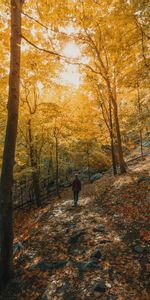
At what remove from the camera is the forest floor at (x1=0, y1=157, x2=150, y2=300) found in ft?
15.4

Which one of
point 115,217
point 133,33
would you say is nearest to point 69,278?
point 115,217

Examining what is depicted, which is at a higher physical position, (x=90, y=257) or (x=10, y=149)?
(x=10, y=149)

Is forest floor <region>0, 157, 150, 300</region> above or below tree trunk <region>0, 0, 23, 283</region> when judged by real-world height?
below

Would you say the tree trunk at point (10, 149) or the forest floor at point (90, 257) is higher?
the tree trunk at point (10, 149)

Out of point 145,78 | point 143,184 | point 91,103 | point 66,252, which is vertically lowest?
point 66,252

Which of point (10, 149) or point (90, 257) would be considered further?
point (90, 257)

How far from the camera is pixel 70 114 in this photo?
605 inches

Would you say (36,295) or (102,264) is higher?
(102,264)

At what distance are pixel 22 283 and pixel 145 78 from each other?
9.75 meters

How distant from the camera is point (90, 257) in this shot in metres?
5.86

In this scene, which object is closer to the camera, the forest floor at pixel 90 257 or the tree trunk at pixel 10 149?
the forest floor at pixel 90 257

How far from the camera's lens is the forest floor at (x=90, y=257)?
468 cm

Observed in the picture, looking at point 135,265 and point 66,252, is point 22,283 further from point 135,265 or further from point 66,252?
point 135,265

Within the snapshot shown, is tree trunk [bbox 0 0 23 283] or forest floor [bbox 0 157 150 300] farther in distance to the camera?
tree trunk [bbox 0 0 23 283]
